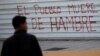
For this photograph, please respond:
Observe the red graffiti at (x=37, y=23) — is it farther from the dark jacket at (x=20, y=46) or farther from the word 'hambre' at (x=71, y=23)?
the dark jacket at (x=20, y=46)

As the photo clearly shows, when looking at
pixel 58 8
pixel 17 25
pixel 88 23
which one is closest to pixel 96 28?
pixel 88 23

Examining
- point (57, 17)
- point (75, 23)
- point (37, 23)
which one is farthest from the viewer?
point (37, 23)

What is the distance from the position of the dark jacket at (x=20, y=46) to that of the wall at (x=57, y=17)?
10625 millimetres

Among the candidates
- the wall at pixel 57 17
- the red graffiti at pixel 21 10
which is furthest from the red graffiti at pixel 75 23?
the red graffiti at pixel 21 10

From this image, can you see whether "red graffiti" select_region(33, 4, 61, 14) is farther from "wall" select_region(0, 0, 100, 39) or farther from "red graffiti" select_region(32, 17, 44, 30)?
"red graffiti" select_region(32, 17, 44, 30)

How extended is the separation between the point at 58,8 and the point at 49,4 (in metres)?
0.44

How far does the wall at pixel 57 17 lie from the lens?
15211mm

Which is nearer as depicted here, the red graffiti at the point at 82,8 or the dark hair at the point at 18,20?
the dark hair at the point at 18,20

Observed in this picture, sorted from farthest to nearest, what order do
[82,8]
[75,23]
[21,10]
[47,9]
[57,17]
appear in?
1. [21,10]
2. [47,9]
3. [57,17]
4. [75,23]
5. [82,8]

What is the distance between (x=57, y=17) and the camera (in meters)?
15.8

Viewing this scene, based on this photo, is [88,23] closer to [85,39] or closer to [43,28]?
[85,39]

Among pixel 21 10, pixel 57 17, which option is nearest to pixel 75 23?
pixel 57 17

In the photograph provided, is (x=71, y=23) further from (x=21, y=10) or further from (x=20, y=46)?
(x=20, y=46)

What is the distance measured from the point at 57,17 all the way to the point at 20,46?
1135cm
